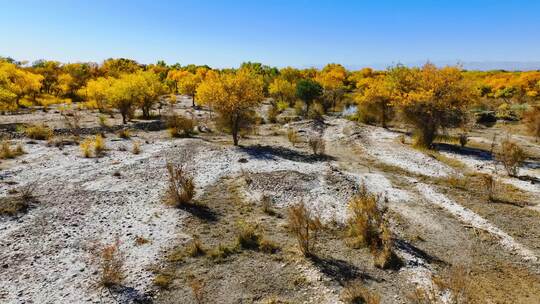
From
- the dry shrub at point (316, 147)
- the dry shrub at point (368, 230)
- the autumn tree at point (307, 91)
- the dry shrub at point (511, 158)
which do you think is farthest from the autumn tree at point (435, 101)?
the autumn tree at point (307, 91)

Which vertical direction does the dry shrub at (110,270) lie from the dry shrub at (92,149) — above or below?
below

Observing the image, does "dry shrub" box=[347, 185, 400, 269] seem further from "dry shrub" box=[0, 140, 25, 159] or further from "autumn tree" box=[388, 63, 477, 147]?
"dry shrub" box=[0, 140, 25, 159]

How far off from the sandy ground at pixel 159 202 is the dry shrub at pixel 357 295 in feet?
1.20

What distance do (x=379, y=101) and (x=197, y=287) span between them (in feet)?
128

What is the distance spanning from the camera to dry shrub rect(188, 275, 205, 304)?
10.8 m

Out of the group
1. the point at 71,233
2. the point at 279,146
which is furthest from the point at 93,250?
the point at 279,146

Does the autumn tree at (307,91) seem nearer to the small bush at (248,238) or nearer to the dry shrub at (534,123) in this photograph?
the dry shrub at (534,123)

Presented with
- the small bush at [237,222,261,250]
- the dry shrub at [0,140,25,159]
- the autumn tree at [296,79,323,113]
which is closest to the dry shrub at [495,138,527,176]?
the small bush at [237,222,261,250]

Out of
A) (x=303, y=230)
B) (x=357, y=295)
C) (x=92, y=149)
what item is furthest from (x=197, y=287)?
(x=92, y=149)

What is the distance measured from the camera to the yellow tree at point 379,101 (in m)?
43.1

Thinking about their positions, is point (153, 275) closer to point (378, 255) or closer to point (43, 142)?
point (378, 255)

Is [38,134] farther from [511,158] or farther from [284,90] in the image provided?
[284,90]

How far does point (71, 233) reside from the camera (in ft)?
47.8

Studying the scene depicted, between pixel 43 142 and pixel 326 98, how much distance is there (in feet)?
147
